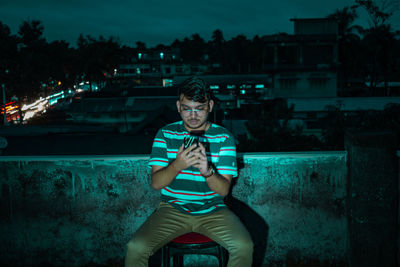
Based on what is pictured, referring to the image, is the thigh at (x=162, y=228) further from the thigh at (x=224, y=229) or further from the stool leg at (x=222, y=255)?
the stool leg at (x=222, y=255)

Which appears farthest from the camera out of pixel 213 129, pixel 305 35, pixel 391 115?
pixel 305 35

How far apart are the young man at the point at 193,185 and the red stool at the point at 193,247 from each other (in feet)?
0.15

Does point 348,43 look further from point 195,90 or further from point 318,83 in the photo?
point 195,90

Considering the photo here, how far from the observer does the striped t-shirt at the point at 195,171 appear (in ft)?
7.52

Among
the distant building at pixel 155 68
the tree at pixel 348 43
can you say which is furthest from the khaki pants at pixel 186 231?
the distant building at pixel 155 68

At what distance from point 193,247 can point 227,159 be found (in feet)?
2.17

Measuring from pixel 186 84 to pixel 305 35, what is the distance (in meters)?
24.8

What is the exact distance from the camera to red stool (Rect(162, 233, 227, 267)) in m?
2.09

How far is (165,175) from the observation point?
2162mm

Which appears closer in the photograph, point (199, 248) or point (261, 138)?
point (199, 248)

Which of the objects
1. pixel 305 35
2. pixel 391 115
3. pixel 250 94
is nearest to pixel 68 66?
pixel 250 94

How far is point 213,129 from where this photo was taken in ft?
7.95

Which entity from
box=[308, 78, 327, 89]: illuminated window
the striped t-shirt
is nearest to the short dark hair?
the striped t-shirt

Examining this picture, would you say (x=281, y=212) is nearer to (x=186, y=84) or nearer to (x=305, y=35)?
(x=186, y=84)
